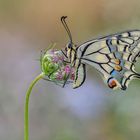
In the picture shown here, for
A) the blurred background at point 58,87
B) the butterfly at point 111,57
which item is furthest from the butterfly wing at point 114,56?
the blurred background at point 58,87

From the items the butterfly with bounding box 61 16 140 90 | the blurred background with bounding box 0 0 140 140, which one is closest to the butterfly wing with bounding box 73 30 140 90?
the butterfly with bounding box 61 16 140 90

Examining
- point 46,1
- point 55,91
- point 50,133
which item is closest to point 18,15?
point 46,1

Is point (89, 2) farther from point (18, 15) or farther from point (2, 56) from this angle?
point (2, 56)

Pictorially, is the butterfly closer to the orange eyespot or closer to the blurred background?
the orange eyespot

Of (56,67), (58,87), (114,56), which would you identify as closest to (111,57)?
(114,56)

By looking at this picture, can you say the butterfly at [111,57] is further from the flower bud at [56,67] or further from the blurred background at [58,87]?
the blurred background at [58,87]

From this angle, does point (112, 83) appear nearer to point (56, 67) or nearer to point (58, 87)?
point (56, 67)

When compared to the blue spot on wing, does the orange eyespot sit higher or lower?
lower
